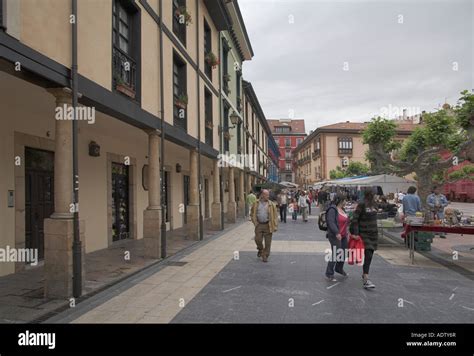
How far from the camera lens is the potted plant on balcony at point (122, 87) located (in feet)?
24.4

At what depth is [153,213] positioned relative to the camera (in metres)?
9.06

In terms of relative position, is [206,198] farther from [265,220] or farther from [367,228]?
[367,228]

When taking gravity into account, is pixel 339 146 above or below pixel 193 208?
above

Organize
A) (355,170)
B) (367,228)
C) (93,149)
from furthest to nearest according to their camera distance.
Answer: (355,170)
(93,149)
(367,228)

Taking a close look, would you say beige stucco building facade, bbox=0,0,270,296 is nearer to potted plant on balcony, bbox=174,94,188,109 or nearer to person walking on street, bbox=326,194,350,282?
potted plant on balcony, bbox=174,94,188,109

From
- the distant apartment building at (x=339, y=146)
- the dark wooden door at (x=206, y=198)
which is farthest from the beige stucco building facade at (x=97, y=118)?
the distant apartment building at (x=339, y=146)

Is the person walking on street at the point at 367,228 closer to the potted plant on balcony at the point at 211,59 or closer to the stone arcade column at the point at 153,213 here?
the stone arcade column at the point at 153,213

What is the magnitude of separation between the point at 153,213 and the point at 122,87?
310 cm

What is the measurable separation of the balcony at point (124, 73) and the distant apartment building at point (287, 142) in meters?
87.3

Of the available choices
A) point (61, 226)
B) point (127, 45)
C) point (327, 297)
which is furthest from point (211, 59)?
point (327, 297)

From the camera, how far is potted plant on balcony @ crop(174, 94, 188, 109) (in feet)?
37.5

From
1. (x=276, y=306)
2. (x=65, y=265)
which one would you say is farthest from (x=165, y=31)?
(x=276, y=306)

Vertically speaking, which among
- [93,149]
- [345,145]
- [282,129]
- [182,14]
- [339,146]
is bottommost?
[93,149]
